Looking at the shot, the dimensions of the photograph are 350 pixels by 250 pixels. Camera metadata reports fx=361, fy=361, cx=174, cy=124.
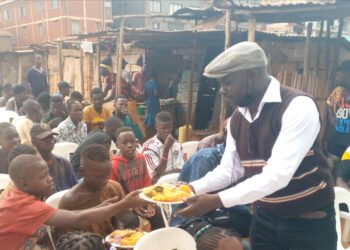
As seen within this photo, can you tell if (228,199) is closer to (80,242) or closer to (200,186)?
(200,186)

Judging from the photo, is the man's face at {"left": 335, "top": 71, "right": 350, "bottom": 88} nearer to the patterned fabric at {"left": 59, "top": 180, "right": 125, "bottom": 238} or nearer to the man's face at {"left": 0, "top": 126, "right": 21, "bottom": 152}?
the patterned fabric at {"left": 59, "top": 180, "right": 125, "bottom": 238}

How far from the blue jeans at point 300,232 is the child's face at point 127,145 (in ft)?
5.71

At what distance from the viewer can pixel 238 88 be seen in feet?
6.37

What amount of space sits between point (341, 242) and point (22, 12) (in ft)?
108

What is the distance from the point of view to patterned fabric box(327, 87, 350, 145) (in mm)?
5531

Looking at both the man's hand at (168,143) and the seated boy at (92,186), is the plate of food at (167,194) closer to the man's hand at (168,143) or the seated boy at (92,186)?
the seated boy at (92,186)

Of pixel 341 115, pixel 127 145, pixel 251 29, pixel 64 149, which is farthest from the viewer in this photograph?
pixel 341 115

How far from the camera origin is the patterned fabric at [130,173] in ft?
11.4

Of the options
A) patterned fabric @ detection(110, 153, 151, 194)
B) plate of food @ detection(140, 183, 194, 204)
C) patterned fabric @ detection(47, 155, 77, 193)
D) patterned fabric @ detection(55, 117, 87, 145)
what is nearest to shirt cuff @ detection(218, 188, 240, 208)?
plate of food @ detection(140, 183, 194, 204)

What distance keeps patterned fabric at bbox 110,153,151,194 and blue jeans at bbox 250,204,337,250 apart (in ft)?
5.37

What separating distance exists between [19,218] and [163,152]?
7.17 feet

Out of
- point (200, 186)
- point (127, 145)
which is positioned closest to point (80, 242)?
point (200, 186)

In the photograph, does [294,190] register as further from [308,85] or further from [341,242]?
[308,85]

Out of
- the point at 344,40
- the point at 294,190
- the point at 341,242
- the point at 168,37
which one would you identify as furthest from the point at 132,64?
the point at 294,190
